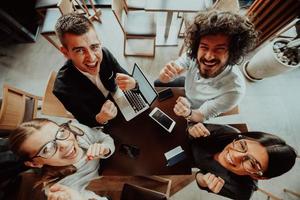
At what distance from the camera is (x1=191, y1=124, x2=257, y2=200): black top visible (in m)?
1.44

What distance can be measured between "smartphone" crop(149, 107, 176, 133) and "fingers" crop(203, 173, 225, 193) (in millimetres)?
469

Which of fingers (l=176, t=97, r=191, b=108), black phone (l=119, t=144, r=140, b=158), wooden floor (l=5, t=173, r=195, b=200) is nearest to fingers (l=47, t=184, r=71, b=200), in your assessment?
black phone (l=119, t=144, r=140, b=158)

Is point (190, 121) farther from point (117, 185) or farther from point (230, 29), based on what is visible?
point (117, 185)

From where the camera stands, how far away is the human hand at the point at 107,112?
5.49 feet

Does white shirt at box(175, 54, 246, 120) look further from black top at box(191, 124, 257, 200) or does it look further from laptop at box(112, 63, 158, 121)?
laptop at box(112, 63, 158, 121)

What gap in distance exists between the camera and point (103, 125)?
175 centimetres

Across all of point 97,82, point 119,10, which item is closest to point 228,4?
point 119,10

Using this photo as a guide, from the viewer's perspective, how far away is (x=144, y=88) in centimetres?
176

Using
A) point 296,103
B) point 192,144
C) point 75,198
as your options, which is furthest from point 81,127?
point 296,103

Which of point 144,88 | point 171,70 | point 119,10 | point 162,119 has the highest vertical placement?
point 119,10

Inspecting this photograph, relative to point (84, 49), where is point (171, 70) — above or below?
below

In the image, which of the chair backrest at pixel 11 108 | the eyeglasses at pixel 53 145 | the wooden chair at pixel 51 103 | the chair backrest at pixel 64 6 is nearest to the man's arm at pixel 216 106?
the eyeglasses at pixel 53 145

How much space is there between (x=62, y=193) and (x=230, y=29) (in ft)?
4.91

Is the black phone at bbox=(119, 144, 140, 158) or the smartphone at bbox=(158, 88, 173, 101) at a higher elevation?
the smartphone at bbox=(158, 88, 173, 101)
